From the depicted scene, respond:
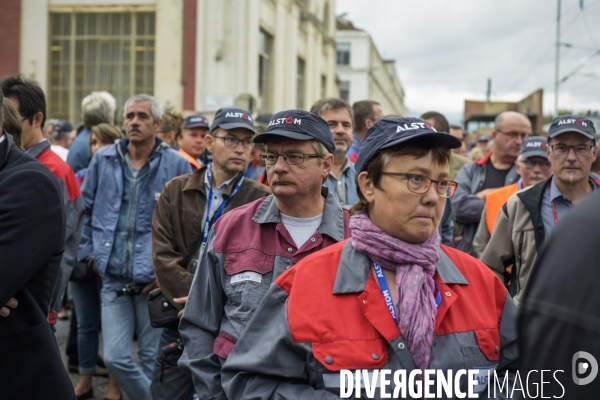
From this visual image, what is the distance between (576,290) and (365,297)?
3.70ft

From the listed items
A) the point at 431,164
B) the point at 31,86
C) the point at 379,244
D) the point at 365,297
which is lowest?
the point at 365,297

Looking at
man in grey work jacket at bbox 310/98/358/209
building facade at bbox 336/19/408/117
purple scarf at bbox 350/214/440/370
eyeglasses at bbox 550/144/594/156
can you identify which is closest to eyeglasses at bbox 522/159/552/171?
eyeglasses at bbox 550/144/594/156

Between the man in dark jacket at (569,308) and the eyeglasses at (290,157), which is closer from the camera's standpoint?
the man in dark jacket at (569,308)

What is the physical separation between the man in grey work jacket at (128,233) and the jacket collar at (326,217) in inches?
88.8

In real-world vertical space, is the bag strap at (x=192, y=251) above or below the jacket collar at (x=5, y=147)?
below

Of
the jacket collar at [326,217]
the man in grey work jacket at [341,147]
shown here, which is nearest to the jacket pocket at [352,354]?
the jacket collar at [326,217]

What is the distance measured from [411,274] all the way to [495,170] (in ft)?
15.6

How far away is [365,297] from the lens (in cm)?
241

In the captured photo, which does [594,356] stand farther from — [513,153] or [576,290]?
[513,153]

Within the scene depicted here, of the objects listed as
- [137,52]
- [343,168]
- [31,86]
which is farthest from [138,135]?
[137,52]

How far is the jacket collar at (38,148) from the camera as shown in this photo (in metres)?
4.71

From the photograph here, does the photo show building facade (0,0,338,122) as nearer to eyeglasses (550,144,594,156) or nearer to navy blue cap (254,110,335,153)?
eyeglasses (550,144,594,156)

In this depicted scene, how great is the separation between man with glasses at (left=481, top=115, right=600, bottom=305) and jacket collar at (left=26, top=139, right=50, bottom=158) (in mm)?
3112

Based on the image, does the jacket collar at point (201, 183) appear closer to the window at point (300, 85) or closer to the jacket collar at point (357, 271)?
the jacket collar at point (357, 271)
